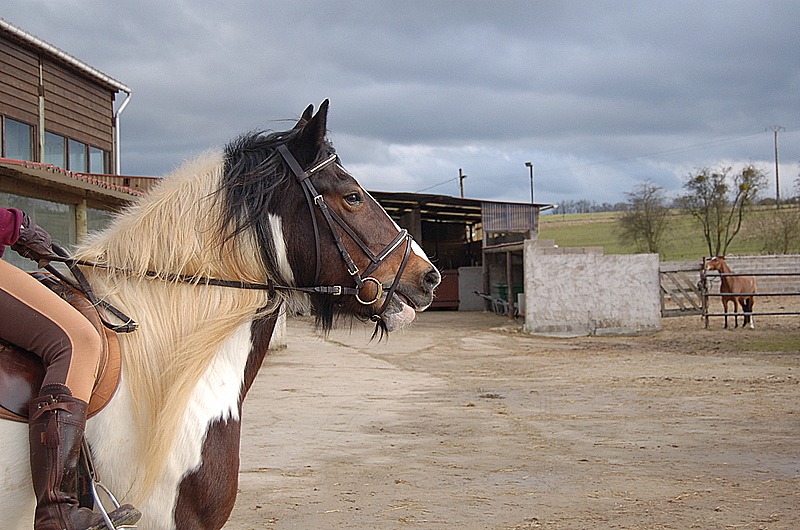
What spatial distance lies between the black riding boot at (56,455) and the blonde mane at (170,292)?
8.6 inches

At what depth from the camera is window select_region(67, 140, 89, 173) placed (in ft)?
45.2

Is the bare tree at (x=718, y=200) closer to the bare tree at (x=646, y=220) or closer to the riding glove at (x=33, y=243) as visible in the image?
the bare tree at (x=646, y=220)

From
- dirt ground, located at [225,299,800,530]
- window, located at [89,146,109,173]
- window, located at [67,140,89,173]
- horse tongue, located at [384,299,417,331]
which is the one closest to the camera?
horse tongue, located at [384,299,417,331]

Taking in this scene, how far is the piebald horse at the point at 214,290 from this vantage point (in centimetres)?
202

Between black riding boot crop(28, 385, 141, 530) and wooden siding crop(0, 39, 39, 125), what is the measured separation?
39.5ft

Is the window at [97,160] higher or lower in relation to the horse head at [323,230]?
higher

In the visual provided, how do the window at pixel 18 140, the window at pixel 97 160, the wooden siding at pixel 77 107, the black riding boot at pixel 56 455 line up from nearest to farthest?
the black riding boot at pixel 56 455, the window at pixel 18 140, the wooden siding at pixel 77 107, the window at pixel 97 160

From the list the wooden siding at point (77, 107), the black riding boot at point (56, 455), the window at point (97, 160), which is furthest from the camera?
the window at point (97, 160)

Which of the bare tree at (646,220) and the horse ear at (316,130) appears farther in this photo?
the bare tree at (646,220)

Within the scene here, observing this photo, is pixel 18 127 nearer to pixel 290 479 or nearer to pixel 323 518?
pixel 290 479

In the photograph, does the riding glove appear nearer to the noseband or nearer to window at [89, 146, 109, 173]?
the noseband

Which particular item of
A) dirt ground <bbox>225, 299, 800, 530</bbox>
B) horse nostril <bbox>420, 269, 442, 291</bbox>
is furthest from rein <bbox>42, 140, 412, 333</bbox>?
dirt ground <bbox>225, 299, 800, 530</bbox>

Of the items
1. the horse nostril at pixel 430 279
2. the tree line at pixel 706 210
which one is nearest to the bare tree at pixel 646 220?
the tree line at pixel 706 210

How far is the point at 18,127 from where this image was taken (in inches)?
483
